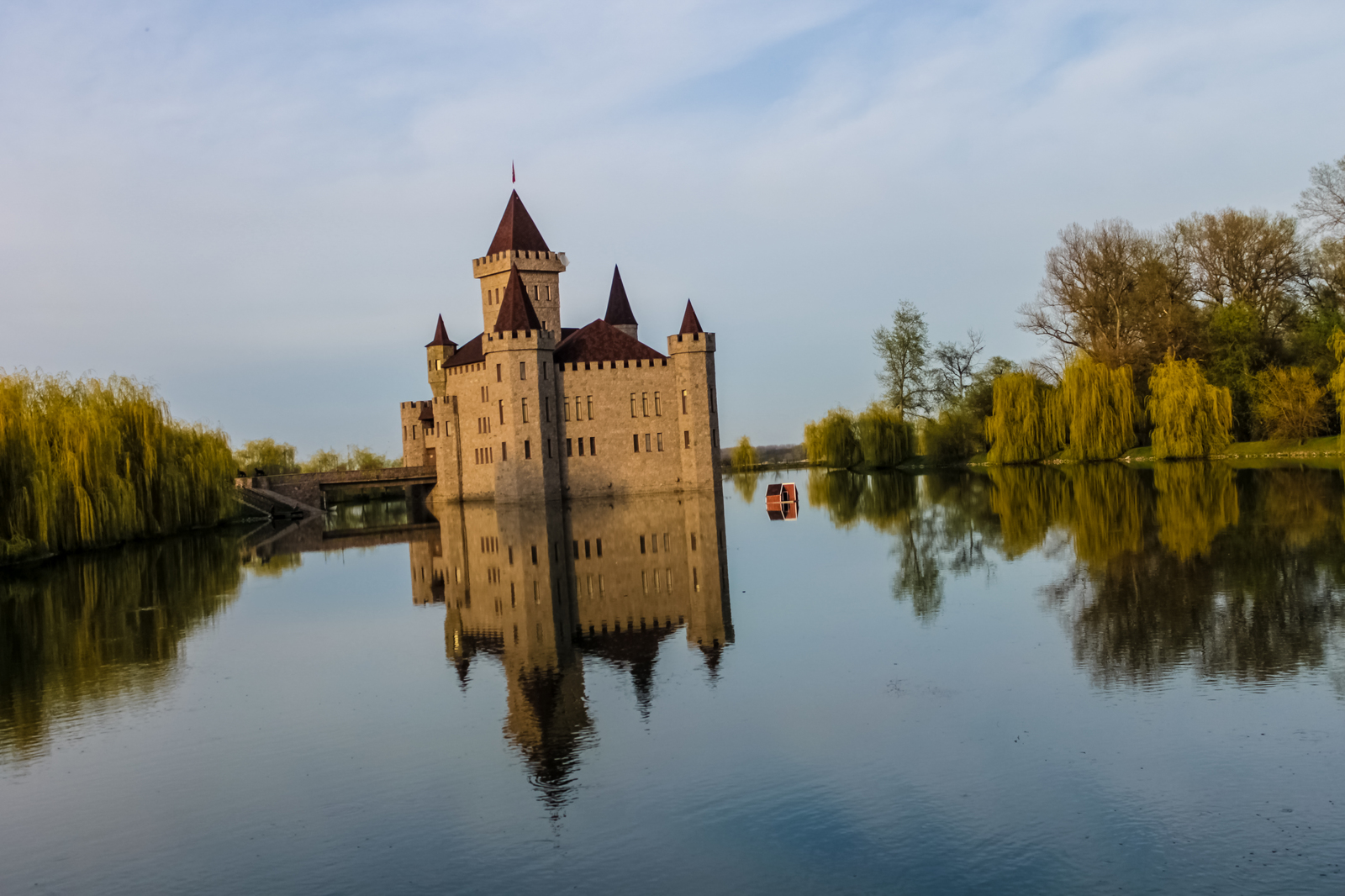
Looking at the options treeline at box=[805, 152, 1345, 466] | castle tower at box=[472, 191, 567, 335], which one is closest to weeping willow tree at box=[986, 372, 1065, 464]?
treeline at box=[805, 152, 1345, 466]

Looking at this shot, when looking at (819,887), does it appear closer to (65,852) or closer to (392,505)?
(65,852)

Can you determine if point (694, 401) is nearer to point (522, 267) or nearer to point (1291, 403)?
point (522, 267)

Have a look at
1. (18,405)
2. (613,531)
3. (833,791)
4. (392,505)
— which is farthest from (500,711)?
(392,505)

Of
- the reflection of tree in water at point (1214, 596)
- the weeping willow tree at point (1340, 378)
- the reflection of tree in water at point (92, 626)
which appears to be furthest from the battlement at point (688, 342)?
the reflection of tree in water at point (1214, 596)

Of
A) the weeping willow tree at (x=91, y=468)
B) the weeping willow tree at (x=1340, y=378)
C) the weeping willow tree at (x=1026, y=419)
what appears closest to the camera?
the weeping willow tree at (x=91, y=468)

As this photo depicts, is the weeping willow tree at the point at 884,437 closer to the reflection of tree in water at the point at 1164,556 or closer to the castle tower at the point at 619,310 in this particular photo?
the castle tower at the point at 619,310

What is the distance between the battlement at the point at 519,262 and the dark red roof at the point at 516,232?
1.03 ft

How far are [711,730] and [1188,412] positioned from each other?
2146 inches

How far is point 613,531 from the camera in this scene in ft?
115

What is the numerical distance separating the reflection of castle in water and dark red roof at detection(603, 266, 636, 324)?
3365cm

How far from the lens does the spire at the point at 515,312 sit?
56031 mm

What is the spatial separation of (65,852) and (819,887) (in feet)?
19.1

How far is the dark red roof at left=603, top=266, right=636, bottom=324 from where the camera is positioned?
71.5m

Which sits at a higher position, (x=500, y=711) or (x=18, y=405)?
(x=18, y=405)
